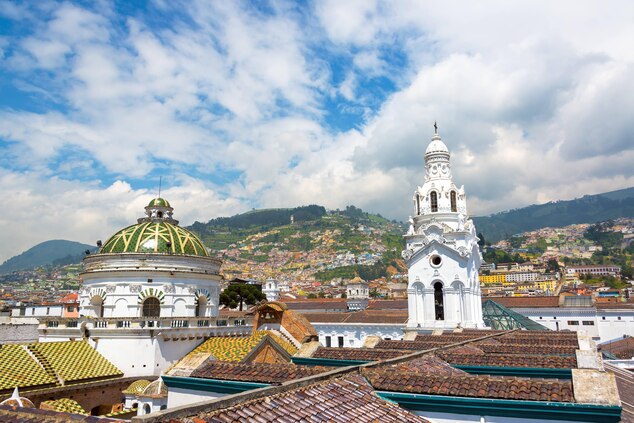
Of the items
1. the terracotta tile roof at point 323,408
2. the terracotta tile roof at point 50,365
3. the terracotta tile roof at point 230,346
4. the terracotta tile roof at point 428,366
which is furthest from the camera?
the terracotta tile roof at point 230,346

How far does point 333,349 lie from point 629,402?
19.9 ft

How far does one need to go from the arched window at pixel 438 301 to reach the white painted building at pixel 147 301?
33.5 feet

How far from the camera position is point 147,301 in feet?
69.7

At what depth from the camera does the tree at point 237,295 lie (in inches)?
2291

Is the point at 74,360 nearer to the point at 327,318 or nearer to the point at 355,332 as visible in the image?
the point at 355,332

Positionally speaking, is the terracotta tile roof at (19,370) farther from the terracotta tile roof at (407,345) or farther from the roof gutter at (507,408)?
the roof gutter at (507,408)

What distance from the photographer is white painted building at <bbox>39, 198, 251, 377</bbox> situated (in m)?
18.9

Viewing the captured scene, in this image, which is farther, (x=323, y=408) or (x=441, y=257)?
(x=441, y=257)

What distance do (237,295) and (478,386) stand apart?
5436cm

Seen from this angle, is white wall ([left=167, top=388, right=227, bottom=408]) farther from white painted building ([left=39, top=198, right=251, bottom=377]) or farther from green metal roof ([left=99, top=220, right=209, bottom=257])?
green metal roof ([left=99, top=220, right=209, bottom=257])

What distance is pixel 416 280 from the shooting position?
2609 cm

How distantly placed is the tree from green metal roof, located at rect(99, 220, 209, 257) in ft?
117

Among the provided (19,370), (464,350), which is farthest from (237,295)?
(464,350)

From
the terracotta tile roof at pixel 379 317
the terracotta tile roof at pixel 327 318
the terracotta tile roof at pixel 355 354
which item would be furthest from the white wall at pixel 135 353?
the terracotta tile roof at pixel 327 318
